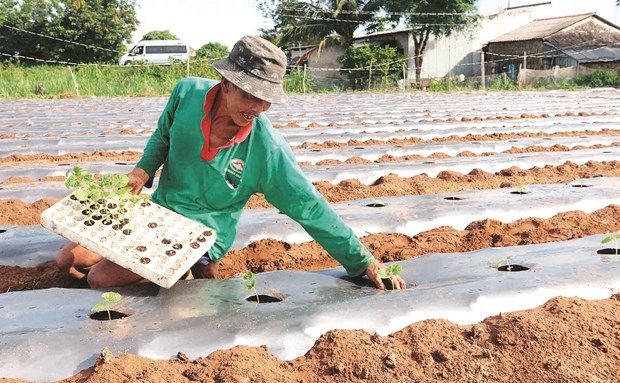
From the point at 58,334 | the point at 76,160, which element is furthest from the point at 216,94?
the point at 76,160

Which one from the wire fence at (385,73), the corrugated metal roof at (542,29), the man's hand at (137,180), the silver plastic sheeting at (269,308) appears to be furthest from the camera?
the corrugated metal roof at (542,29)

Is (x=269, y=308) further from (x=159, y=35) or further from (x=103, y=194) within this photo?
(x=159, y=35)

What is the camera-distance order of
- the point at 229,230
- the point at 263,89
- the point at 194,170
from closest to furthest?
the point at 263,89 < the point at 194,170 < the point at 229,230

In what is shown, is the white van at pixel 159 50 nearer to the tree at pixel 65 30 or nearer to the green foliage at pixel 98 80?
the tree at pixel 65 30

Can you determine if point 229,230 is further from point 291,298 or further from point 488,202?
point 488,202

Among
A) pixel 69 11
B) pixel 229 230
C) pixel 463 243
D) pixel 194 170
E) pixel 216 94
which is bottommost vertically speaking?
pixel 463 243

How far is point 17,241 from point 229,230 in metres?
1.14

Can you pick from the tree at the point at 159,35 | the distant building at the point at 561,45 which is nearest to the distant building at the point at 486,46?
the distant building at the point at 561,45

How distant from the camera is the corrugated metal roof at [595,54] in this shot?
2438cm

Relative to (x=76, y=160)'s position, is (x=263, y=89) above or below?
above

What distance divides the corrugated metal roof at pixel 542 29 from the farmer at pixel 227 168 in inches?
1061

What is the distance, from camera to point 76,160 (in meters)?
5.67

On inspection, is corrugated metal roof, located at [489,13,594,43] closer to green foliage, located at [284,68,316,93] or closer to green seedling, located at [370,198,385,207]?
green foliage, located at [284,68,316,93]

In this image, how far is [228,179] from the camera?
235cm
